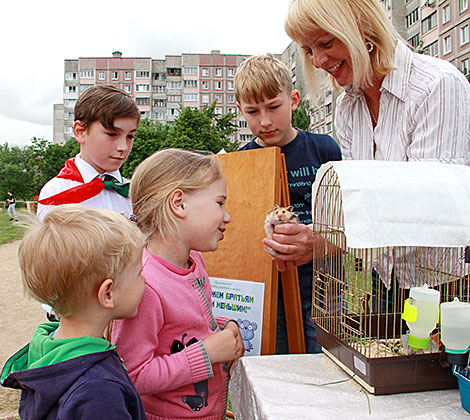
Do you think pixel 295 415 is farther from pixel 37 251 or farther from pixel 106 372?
pixel 37 251

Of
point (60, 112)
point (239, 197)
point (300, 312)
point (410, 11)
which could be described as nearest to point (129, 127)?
point (239, 197)

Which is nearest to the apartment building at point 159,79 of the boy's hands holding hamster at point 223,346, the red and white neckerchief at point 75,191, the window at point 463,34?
the window at point 463,34

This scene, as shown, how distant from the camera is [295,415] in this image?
116 centimetres

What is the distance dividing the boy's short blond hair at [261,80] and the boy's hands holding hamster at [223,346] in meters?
1.24

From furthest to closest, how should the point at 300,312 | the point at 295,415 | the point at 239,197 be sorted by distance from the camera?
the point at 239,197 < the point at 300,312 < the point at 295,415

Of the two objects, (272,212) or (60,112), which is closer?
(272,212)

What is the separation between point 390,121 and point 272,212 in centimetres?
65

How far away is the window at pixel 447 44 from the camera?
27406mm

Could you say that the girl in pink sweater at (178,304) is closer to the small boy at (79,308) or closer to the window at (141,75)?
the small boy at (79,308)

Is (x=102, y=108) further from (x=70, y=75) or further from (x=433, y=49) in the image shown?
(x=70, y=75)

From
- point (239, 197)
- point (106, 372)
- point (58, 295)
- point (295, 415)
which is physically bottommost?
point (295, 415)

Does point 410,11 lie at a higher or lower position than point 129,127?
higher

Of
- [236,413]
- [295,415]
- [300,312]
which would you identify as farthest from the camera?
[300,312]

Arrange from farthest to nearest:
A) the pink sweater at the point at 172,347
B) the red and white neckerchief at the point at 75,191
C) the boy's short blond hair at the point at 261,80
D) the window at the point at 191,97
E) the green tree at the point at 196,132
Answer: the window at the point at 191,97 → the green tree at the point at 196,132 → the red and white neckerchief at the point at 75,191 → the boy's short blond hair at the point at 261,80 → the pink sweater at the point at 172,347
